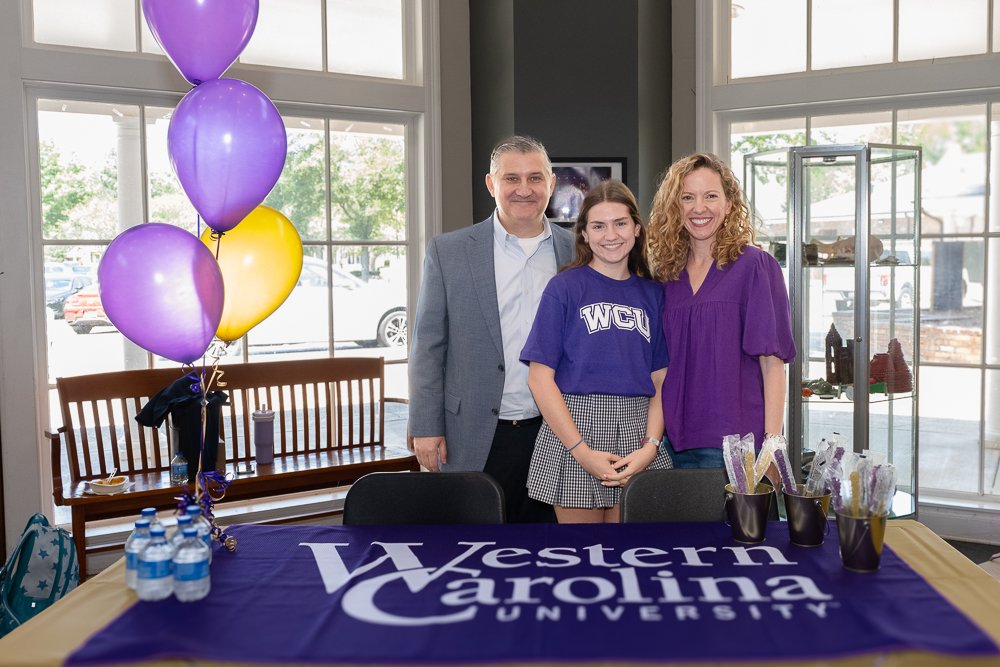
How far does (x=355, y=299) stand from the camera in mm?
3918

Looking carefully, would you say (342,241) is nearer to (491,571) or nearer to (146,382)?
(146,382)

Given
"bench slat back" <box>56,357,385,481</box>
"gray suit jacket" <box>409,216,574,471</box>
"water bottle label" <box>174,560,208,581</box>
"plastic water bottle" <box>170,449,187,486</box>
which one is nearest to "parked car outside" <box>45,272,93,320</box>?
"bench slat back" <box>56,357,385,481</box>

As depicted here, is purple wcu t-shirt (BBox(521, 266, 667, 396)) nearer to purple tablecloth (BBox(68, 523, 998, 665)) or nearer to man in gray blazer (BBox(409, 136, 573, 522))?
man in gray blazer (BBox(409, 136, 573, 522))

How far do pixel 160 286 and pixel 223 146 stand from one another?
1.08ft

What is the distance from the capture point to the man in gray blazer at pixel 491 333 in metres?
2.45

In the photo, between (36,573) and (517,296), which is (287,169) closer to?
(517,296)

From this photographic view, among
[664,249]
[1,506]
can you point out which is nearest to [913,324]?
[664,249]

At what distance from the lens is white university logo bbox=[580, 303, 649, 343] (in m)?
2.12

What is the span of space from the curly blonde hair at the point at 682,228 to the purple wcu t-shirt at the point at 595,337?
144mm

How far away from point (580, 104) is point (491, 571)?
8.63ft

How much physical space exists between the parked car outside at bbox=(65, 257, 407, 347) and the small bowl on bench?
0.87 m

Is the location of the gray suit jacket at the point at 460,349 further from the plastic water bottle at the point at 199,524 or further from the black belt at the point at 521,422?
the plastic water bottle at the point at 199,524

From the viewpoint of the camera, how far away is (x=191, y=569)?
1.44 meters

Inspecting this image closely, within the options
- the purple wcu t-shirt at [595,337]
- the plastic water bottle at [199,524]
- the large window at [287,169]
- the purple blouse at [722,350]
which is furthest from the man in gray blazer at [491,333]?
the large window at [287,169]
